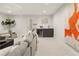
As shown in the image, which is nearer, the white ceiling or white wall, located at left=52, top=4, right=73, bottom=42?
white wall, located at left=52, top=4, right=73, bottom=42

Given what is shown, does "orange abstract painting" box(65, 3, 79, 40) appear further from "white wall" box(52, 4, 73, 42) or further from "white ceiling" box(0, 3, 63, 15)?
"white ceiling" box(0, 3, 63, 15)

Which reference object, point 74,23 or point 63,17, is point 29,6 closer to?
point 63,17

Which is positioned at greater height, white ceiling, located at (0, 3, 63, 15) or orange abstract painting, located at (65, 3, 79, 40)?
white ceiling, located at (0, 3, 63, 15)

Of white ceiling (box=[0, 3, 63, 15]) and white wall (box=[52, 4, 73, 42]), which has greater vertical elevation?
white ceiling (box=[0, 3, 63, 15])

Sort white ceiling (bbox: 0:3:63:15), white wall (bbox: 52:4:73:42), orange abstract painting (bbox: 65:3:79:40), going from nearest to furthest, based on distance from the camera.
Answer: orange abstract painting (bbox: 65:3:79:40) → white wall (bbox: 52:4:73:42) → white ceiling (bbox: 0:3:63:15)

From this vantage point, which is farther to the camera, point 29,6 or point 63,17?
point 29,6

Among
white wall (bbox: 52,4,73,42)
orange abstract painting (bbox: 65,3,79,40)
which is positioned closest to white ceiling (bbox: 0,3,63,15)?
white wall (bbox: 52,4,73,42)

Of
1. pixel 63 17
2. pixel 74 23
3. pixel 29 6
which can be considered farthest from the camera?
pixel 29 6

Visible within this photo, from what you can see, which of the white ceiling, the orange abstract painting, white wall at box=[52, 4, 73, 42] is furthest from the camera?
the white ceiling

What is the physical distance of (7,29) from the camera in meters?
6.39

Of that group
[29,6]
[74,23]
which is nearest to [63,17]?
[74,23]

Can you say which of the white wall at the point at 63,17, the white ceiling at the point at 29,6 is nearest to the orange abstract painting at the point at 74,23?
the white wall at the point at 63,17

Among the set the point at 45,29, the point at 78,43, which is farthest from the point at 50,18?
the point at 78,43

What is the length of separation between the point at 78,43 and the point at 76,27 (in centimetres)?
60
